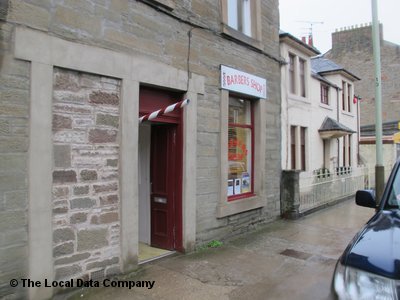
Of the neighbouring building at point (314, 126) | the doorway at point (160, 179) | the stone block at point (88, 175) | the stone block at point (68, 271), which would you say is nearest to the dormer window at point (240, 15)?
the doorway at point (160, 179)

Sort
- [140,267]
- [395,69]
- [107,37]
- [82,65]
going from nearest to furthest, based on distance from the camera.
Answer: [82,65]
[107,37]
[140,267]
[395,69]

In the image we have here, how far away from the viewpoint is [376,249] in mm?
2660

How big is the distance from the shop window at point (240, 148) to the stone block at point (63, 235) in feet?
12.1

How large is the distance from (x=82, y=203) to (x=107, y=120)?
1.18 m

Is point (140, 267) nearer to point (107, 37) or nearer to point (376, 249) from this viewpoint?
point (107, 37)

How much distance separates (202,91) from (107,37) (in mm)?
2152

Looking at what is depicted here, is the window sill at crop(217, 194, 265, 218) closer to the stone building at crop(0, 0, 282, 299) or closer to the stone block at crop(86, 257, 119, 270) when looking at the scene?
the stone building at crop(0, 0, 282, 299)

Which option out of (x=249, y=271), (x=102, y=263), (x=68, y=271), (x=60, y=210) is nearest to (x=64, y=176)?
(x=60, y=210)

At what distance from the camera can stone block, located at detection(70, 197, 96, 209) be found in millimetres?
4652

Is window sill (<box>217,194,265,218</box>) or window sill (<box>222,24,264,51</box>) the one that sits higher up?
window sill (<box>222,24,264,51</box>)

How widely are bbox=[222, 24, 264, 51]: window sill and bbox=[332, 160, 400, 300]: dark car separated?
515cm

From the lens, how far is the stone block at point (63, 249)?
4441 millimetres

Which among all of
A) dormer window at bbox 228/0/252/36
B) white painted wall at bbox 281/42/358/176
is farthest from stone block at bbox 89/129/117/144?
white painted wall at bbox 281/42/358/176

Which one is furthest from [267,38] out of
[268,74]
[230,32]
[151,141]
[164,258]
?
[164,258]
